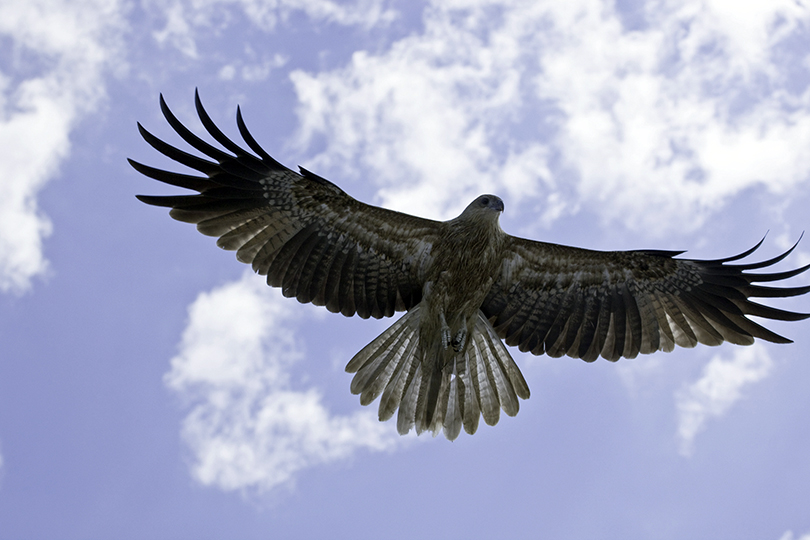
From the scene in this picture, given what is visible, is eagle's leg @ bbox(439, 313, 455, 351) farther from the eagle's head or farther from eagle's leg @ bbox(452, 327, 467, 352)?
the eagle's head

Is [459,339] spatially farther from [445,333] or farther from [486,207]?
[486,207]

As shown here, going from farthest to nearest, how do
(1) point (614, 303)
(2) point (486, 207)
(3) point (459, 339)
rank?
1. (1) point (614, 303)
2. (3) point (459, 339)
3. (2) point (486, 207)

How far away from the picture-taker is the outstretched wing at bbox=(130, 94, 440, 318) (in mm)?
7508

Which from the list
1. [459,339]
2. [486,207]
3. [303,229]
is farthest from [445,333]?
[303,229]

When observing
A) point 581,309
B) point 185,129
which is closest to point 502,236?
point 581,309

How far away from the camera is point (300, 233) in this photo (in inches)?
308

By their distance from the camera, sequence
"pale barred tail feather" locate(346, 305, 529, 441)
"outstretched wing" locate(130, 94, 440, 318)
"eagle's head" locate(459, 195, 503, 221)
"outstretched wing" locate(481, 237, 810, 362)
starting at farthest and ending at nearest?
"outstretched wing" locate(481, 237, 810, 362) → "pale barred tail feather" locate(346, 305, 529, 441) → "eagle's head" locate(459, 195, 503, 221) → "outstretched wing" locate(130, 94, 440, 318)

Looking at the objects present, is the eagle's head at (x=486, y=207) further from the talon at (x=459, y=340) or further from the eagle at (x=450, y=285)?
the talon at (x=459, y=340)

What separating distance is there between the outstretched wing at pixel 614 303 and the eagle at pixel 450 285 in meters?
0.01

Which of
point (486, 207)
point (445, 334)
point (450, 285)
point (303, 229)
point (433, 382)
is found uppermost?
point (486, 207)

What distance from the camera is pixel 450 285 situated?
7883 mm

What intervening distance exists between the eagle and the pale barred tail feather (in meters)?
0.01

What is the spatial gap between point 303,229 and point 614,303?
11.7 ft

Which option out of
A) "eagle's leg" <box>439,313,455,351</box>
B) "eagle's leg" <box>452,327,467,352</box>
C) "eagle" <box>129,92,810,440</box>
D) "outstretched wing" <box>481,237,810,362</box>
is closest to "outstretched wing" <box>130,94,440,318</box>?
"eagle" <box>129,92,810,440</box>
